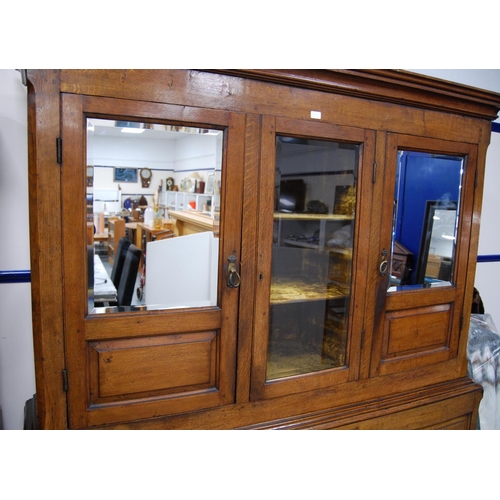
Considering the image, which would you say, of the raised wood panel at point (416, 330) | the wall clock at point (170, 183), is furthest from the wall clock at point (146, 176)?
the raised wood panel at point (416, 330)

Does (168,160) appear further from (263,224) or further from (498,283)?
(498,283)

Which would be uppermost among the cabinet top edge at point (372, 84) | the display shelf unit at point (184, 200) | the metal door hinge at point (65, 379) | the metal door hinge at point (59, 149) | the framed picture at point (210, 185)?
the cabinet top edge at point (372, 84)

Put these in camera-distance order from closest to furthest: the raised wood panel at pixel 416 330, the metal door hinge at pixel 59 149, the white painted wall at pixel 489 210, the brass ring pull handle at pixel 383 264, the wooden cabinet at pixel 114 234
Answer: the metal door hinge at pixel 59 149 < the wooden cabinet at pixel 114 234 < the brass ring pull handle at pixel 383 264 < the raised wood panel at pixel 416 330 < the white painted wall at pixel 489 210

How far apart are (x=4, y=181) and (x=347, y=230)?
1562 mm

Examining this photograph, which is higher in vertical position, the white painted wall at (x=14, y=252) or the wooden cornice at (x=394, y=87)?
the wooden cornice at (x=394, y=87)

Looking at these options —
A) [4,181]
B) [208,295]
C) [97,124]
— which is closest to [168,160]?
[97,124]

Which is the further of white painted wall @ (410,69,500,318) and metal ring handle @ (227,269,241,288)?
white painted wall @ (410,69,500,318)

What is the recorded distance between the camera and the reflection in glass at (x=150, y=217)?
143 centimetres

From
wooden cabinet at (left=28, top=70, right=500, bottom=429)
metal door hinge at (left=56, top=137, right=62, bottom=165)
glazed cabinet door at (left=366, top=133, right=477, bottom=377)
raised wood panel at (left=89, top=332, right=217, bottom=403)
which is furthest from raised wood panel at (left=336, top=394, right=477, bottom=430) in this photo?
metal door hinge at (left=56, top=137, right=62, bottom=165)

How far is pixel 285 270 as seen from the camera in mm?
1904

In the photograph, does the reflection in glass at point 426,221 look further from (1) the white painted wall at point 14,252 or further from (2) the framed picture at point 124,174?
(1) the white painted wall at point 14,252

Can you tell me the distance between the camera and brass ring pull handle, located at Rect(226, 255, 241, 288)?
159cm

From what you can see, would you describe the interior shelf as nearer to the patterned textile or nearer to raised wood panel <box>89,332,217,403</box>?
raised wood panel <box>89,332,217,403</box>

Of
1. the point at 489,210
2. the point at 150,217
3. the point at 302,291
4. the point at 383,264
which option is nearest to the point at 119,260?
the point at 150,217
